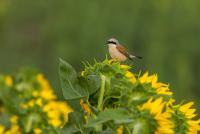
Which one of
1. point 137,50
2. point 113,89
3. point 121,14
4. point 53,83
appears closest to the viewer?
point 113,89

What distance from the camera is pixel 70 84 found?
2811 millimetres

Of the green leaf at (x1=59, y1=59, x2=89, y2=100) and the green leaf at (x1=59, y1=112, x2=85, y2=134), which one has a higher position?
the green leaf at (x1=59, y1=59, x2=89, y2=100)

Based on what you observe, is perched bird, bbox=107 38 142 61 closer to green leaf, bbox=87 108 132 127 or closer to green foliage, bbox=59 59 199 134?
green foliage, bbox=59 59 199 134

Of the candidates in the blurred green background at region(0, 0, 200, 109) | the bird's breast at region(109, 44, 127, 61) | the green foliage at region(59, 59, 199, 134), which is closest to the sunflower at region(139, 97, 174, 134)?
the green foliage at region(59, 59, 199, 134)

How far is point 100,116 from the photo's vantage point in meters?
2.54

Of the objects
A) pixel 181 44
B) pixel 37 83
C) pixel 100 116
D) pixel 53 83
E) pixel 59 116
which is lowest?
pixel 100 116

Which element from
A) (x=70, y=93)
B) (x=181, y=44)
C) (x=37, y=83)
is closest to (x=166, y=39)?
(x=181, y=44)

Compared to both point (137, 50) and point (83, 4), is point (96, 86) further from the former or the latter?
point (83, 4)

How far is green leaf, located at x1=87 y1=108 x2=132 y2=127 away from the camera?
A: 2506 mm

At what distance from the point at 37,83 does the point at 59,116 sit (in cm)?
103

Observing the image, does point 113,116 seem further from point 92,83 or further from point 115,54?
point 115,54

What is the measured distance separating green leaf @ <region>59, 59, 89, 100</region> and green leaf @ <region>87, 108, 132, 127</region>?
0.23m

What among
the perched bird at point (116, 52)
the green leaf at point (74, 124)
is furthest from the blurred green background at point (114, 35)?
the green leaf at point (74, 124)

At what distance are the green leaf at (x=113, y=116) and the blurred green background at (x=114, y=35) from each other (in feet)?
54.2
